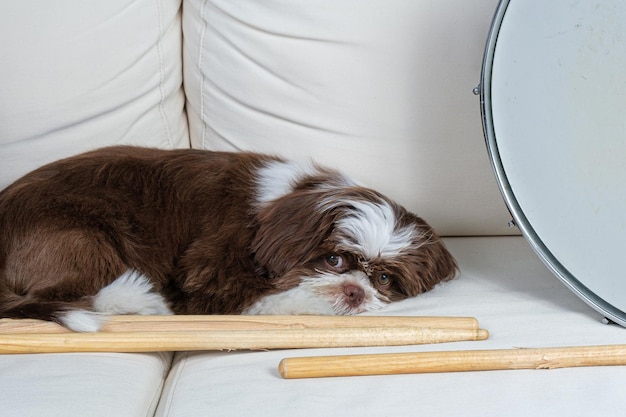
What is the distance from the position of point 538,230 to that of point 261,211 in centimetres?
71

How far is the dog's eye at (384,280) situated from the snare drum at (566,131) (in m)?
0.39

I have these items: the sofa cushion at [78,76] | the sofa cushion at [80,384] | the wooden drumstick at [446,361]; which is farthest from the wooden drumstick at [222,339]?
the sofa cushion at [78,76]

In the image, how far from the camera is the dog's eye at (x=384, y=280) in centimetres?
213

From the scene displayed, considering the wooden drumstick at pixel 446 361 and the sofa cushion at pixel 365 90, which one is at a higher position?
the sofa cushion at pixel 365 90

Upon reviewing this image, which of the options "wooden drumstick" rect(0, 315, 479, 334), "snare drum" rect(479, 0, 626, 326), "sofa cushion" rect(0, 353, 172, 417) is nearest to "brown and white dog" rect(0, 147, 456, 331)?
"wooden drumstick" rect(0, 315, 479, 334)

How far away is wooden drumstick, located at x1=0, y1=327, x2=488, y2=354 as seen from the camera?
1.73 meters

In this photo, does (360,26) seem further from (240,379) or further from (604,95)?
(240,379)

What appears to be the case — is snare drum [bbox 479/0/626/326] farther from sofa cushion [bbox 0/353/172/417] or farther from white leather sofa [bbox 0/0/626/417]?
sofa cushion [bbox 0/353/172/417]

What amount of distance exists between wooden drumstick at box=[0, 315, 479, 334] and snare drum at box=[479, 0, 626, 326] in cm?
31

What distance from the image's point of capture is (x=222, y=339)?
5.73 feet

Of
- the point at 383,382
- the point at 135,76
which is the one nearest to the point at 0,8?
the point at 135,76

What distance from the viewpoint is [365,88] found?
2.42m

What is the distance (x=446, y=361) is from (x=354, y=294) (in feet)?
1.51

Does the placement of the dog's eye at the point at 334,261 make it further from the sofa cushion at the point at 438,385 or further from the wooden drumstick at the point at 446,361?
the wooden drumstick at the point at 446,361
